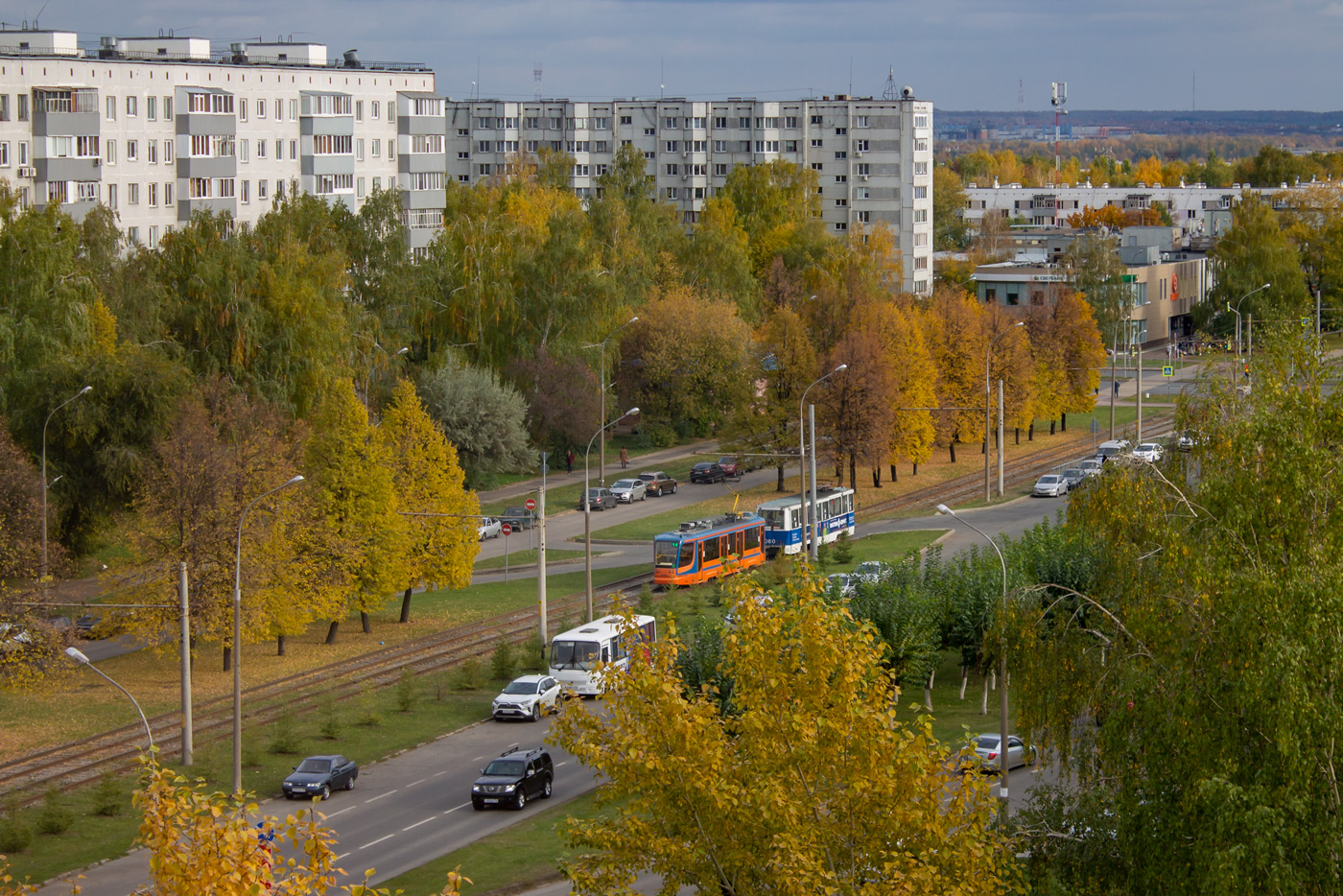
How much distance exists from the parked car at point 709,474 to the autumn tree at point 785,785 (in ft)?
193

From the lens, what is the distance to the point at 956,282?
123m

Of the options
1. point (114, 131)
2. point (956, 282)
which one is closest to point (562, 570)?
point (114, 131)

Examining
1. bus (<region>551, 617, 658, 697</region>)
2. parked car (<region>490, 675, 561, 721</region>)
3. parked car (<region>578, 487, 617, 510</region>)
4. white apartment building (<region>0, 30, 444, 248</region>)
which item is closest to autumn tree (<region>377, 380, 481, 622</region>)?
bus (<region>551, 617, 658, 697</region>)

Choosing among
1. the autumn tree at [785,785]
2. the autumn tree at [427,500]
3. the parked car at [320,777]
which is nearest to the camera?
the autumn tree at [785,785]

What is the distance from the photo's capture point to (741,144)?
138 metres

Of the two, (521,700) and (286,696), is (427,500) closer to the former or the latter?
(286,696)

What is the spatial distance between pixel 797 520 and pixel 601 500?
13.2 meters

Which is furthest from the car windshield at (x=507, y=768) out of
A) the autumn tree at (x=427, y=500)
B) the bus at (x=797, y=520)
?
the bus at (x=797, y=520)

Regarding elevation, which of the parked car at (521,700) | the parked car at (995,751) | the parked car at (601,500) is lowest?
the parked car at (521,700)

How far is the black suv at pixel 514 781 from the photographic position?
3325cm

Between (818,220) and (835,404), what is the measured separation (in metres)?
46.7

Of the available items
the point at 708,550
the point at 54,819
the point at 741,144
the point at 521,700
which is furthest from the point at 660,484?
the point at 741,144

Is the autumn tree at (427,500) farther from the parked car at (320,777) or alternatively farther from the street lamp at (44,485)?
the parked car at (320,777)

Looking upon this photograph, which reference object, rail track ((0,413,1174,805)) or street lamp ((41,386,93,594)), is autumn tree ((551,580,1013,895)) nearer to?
rail track ((0,413,1174,805))
